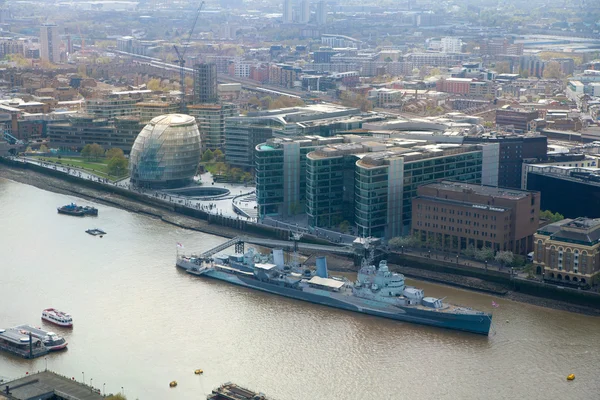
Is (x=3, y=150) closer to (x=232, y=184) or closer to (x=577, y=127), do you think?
(x=232, y=184)

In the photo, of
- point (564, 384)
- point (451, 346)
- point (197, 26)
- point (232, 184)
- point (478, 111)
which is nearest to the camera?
point (564, 384)

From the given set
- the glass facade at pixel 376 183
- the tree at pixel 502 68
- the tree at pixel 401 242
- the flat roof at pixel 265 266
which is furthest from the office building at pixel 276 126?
the tree at pixel 502 68

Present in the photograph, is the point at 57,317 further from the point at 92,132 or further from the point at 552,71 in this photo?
the point at 552,71

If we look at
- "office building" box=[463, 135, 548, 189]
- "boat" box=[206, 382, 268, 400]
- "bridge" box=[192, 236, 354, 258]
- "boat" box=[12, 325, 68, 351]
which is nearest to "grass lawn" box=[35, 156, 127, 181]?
"bridge" box=[192, 236, 354, 258]

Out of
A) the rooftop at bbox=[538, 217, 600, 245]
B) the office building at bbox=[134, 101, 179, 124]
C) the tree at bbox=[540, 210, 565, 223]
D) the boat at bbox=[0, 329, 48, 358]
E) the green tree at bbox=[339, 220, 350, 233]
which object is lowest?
the boat at bbox=[0, 329, 48, 358]

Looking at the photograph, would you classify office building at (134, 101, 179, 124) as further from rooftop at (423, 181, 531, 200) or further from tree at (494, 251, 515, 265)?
A: tree at (494, 251, 515, 265)

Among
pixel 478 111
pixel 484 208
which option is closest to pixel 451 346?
pixel 484 208

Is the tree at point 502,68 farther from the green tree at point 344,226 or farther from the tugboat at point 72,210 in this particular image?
the green tree at point 344,226
